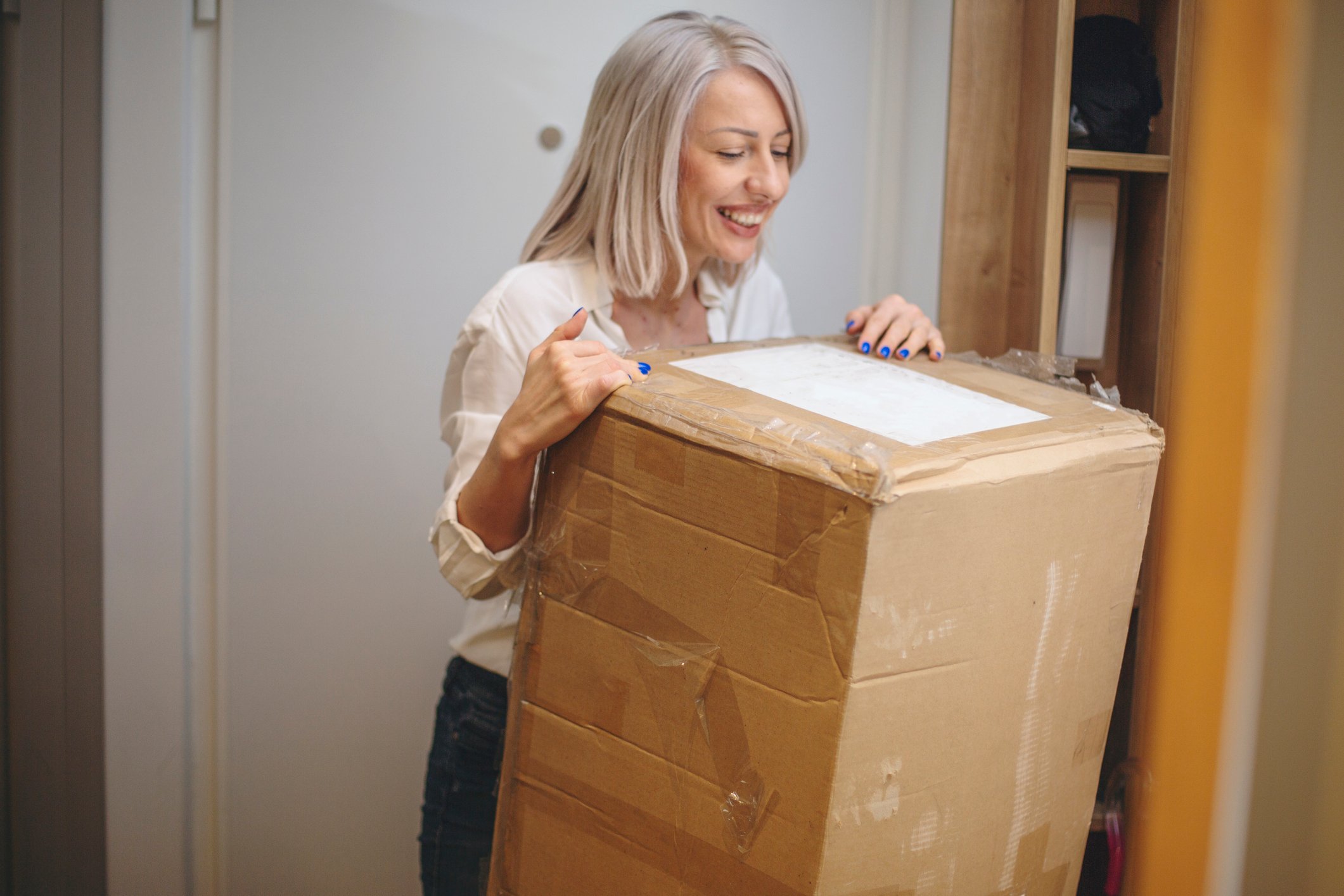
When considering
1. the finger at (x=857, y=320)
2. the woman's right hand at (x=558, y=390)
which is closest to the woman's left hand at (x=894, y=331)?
the finger at (x=857, y=320)

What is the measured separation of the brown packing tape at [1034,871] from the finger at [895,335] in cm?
44

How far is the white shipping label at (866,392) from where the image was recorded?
70 centimetres

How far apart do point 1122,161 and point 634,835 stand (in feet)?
3.06

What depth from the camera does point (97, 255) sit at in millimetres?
1379

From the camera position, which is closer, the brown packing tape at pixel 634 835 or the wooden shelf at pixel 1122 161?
the brown packing tape at pixel 634 835

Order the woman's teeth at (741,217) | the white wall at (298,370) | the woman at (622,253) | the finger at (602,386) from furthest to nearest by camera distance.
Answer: the white wall at (298,370), the woman's teeth at (741,217), the woman at (622,253), the finger at (602,386)

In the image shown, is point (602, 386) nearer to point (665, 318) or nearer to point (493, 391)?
point (493, 391)

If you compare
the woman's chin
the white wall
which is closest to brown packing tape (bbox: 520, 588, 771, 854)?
the woman's chin

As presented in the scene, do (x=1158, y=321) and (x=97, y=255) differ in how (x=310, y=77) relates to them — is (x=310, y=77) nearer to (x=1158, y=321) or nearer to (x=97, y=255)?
(x=97, y=255)

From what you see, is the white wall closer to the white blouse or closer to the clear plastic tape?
the white blouse

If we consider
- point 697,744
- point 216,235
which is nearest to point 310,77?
point 216,235

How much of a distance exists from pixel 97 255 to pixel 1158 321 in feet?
4.53

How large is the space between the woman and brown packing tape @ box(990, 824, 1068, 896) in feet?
1.45

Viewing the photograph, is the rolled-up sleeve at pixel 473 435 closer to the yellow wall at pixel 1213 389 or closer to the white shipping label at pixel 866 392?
the white shipping label at pixel 866 392
